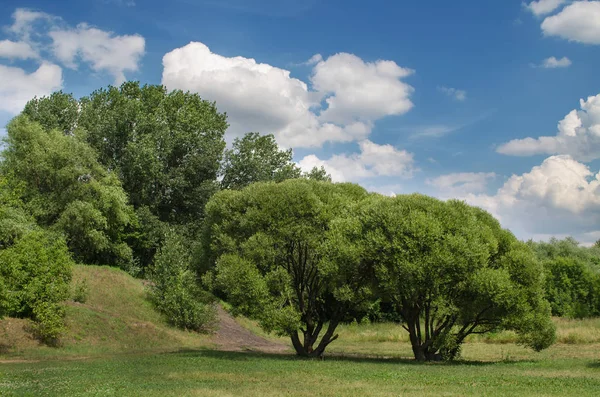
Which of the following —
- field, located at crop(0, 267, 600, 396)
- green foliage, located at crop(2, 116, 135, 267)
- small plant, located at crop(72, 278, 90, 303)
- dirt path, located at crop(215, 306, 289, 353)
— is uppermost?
green foliage, located at crop(2, 116, 135, 267)

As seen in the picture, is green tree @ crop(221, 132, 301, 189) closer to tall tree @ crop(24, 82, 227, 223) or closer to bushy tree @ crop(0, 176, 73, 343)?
tall tree @ crop(24, 82, 227, 223)

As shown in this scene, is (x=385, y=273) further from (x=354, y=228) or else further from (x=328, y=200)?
(x=328, y=200)

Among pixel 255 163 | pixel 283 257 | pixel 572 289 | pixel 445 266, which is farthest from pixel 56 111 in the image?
pixel 572 289

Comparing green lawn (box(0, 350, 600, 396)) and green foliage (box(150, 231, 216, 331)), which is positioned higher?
green foliage (box(150, 231, 216, 331))

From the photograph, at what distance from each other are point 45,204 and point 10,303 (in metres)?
28.0

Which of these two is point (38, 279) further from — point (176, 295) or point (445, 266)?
point (445, 266)

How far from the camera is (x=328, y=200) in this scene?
3844 cm

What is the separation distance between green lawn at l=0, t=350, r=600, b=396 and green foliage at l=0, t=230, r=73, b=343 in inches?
352

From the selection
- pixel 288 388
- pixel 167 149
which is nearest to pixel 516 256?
pixel 288 388

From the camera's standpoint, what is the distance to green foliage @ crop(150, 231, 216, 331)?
52.9 metres

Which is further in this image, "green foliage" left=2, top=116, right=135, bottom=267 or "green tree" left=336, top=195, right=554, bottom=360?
"green foliage" left=2, top=116, right=135, bottom=267

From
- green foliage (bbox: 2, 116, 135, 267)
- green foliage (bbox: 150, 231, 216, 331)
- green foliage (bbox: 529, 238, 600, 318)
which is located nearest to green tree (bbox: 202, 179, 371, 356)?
green foliage (bbox: 150, 231, 216, 331)

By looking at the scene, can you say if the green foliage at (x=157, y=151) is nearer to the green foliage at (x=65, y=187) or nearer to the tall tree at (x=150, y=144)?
the tall tree at (x=150, y=144)

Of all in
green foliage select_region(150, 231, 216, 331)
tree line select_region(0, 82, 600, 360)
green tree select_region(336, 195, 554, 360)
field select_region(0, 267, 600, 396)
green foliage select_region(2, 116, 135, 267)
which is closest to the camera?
field select_region(0, 267, 600, 396)
